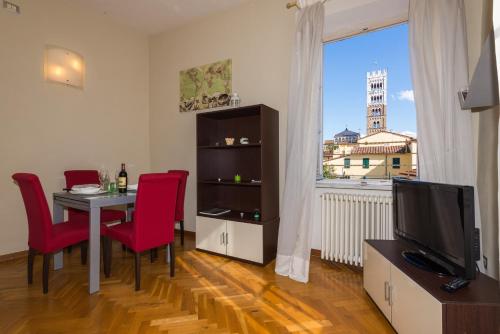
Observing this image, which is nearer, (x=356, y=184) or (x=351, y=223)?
(x=351, y=223)

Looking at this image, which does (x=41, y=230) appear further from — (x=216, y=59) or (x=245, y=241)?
(x=216, y=59)

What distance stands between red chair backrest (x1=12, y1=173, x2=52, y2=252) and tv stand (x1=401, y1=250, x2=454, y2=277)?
2628 millimetres

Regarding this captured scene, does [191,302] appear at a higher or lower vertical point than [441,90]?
lower

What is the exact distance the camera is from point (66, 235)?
217 cm

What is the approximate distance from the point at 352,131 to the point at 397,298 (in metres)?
1.82

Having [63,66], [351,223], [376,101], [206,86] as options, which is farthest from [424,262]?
[63,66]

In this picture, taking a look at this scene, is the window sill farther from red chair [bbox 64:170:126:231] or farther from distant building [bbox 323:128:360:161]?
red chair [bbox 64:170:126:231]

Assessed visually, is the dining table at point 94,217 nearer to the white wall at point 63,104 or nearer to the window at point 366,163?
the white wall at point 63,104

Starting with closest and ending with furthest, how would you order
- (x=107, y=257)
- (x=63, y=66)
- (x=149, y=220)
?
1. (x=149, y=220)
2. (x=107, y=257)
3. (x=63, y=66)

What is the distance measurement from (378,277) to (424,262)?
1.09ft

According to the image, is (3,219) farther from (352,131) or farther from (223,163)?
(352,131)

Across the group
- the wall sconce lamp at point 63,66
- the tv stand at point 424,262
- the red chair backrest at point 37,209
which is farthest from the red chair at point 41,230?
the tv stand at point 424,262

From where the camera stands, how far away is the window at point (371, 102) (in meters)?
2.67

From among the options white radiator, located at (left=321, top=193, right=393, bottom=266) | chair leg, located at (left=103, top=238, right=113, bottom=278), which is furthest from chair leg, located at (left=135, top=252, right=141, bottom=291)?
white radiator, located at (left=321, top=193, right=393, bottom=266)
